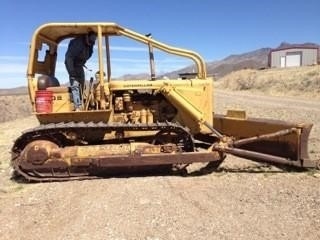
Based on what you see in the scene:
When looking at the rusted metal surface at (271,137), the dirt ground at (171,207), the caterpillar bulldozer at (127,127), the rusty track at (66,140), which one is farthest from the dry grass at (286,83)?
the dirt ground at (171,207)

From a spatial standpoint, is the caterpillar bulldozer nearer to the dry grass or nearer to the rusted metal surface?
the rusted metal surface

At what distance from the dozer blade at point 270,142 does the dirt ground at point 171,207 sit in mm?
257

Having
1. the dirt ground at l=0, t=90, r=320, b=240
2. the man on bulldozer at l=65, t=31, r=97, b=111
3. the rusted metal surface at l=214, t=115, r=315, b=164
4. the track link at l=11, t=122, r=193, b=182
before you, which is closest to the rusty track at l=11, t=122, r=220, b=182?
the track link at l=11, t=122, r=193, b=182

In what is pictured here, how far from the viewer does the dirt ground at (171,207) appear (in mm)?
5730

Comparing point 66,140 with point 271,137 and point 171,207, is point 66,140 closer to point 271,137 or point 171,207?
point 171,207

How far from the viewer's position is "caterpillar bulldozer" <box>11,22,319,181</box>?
8531 mm

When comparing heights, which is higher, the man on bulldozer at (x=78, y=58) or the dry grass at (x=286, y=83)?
the man on bulldozer at (x=78, y=58)

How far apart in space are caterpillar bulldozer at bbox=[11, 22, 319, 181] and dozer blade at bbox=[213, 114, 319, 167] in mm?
17

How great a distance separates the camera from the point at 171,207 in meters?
6.60

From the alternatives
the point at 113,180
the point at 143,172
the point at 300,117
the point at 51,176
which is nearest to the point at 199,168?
the point at 143,172

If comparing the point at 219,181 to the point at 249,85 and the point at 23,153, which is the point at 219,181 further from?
the point at 249,85

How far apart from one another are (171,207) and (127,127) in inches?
95.4

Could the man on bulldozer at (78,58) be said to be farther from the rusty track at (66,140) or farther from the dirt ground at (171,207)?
the dirt ground at (171,207)

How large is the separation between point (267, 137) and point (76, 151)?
131 inches
